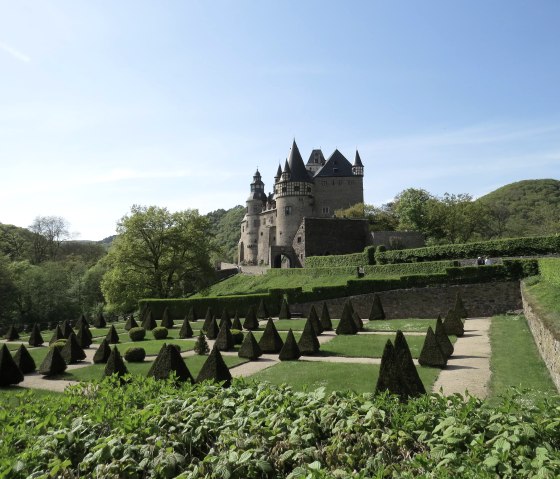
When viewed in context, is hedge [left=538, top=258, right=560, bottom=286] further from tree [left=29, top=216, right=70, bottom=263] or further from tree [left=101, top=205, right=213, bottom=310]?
tree [left=29, top=216, right=70, bottom=263]

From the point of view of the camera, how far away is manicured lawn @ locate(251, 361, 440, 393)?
13.3 meters

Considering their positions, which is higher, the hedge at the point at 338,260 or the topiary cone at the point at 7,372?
the hedge at the point at 338,260

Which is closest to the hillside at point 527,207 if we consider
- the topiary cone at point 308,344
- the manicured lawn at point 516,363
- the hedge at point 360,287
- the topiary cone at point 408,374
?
the hedge at point 360,287

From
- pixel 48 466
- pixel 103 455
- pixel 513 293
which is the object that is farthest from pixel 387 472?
pixel 513 293

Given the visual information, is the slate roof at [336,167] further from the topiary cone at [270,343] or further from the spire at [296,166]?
the topiary cone at [270,343]

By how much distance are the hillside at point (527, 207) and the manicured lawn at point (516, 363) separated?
4782 centimetres

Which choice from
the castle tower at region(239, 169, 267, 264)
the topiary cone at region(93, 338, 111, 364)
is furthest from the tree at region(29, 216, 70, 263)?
the topiary cone at region(93, 338, 111, 364)

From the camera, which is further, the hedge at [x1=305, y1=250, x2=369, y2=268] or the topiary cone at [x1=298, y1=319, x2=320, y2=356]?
the hedge at [x1=305, y1=250, x2=369, y2=268]

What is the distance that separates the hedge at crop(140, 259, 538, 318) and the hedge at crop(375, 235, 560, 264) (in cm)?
587

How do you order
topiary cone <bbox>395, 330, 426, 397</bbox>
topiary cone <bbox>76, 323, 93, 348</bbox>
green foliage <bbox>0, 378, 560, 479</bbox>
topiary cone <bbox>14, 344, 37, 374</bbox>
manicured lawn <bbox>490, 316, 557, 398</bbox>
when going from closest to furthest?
green foliage <bbox>0, 378, 560, 479</bbox> → topiary cone <bbox>395, 330, 426, 397</bbox> → manicured lawn <bbox>490, 316, 557, 398</bbox> → topiary cone <bbox>14, 344, 37, 374</bbox> → topiary cone <bbox>76, 323, 93, 348</bbox>

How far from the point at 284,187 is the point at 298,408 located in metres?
57.7

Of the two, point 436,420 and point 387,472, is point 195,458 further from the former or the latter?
point 436,420

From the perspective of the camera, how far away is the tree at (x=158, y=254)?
42500mm

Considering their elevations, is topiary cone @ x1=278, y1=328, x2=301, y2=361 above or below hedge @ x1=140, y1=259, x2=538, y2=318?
below
